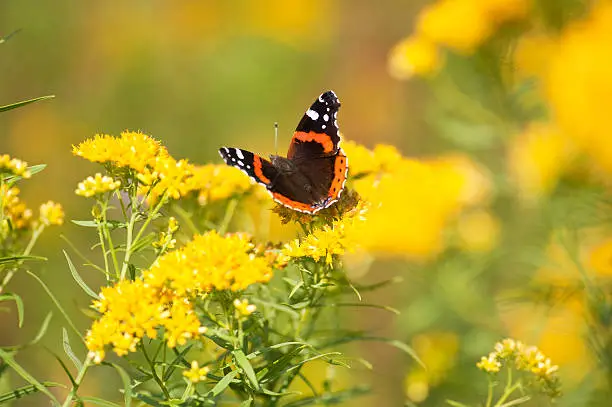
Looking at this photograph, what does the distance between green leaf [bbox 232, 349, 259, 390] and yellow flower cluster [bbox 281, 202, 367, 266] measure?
325 mm

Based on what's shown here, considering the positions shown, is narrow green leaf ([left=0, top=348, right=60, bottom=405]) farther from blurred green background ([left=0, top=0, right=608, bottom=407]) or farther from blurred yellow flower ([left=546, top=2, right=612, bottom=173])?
blurred yellow flower ([left=546, top=2, right=612, bottom=173])

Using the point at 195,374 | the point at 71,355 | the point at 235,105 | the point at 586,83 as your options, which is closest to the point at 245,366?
the point at 195,374

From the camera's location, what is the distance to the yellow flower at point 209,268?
146 centimetres

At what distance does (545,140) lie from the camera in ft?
11.1

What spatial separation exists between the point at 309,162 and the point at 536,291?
1.13 metres

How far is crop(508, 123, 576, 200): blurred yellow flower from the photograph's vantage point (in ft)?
10.6

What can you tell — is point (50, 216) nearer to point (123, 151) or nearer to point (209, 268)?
point (123, 151)

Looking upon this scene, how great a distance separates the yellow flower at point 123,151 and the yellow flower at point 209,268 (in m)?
0.34

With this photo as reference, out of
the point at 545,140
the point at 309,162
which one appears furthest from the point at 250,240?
the point at 545,140

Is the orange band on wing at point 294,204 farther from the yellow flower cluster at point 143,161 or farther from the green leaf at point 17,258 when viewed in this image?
the green leaf at point 17,258

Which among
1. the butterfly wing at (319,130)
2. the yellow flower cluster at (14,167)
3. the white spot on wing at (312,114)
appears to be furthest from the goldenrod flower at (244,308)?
the white spot on wing at (312,114)

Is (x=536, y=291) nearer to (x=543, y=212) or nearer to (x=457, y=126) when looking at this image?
(x=543, y=212)

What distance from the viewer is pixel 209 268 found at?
149 cm

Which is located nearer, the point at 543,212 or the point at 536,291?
the point at 536,291
